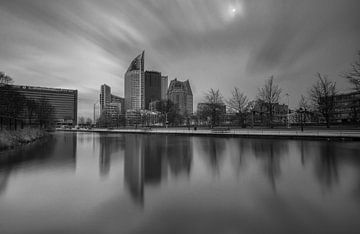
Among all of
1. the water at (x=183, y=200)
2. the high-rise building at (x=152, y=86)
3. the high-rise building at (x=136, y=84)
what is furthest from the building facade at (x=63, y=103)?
the water at (x=183, y=200)

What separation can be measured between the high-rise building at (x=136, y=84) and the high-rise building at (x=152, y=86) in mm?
9727

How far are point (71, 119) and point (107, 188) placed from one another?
158 meters

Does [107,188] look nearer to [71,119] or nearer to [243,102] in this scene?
[243,102]

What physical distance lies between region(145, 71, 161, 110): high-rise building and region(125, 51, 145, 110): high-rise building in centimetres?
973

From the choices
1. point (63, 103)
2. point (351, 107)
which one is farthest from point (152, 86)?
point (351, 107)

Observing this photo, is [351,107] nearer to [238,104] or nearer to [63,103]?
[238,104]

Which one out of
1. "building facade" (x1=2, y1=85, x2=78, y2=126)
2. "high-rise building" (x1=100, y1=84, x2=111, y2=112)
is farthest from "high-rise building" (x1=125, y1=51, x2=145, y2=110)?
"building facade" (x1=2, y1=85, x2=78, y2=126)

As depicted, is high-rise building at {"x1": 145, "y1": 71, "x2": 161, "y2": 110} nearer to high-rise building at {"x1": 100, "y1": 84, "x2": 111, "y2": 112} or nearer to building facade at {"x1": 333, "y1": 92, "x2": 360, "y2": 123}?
high-rise building at {"x1": 100, "y1": 84, "x2": 111, "y2": 112}

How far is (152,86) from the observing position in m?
194

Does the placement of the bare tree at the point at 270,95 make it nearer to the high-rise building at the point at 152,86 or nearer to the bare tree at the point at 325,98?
the bare tree at the point at 325,98

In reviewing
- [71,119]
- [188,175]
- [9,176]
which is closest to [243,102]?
[188,175]

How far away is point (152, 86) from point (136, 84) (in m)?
21.1

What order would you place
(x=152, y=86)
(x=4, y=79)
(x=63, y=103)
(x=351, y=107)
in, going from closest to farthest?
(x=4, y=79) < (x=351, y=107) < (x=63, y=103) < (x=152, y=86)

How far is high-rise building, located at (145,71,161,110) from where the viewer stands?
188 m
